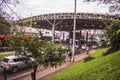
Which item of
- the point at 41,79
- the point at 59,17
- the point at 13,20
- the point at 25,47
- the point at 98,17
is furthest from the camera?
the point at 59,17

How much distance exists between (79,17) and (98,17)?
5541 millimetres

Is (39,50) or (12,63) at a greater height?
(39,50)

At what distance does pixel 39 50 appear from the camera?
16.1 meters

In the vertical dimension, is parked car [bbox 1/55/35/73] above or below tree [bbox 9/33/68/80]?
below

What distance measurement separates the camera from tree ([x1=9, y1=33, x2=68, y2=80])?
15.7 m

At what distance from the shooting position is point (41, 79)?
18.8 meters

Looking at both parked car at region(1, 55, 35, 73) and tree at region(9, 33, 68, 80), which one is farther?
parked car at region(1, 55, 35, 73)

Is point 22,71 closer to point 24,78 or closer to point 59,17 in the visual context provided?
point 24,78

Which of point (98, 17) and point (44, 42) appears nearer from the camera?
point (44, 42)

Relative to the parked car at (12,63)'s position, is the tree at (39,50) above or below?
above

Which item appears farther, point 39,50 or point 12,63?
point 12,63

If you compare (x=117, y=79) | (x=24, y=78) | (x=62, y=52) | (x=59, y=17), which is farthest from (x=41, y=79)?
(x=59, y=17)

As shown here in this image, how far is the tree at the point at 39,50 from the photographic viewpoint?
1570 centimetres

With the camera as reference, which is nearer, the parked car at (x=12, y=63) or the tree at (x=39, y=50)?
the tree at (x=39, y=50)
